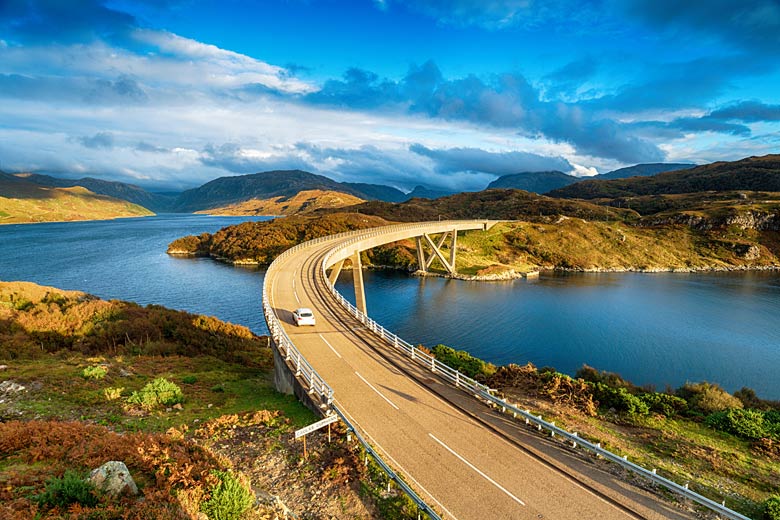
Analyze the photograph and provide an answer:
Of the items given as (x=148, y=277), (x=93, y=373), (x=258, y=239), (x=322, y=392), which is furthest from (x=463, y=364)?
(x=258, y=239)

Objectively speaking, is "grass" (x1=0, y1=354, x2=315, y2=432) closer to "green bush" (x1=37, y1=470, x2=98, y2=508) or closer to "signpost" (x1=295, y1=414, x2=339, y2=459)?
"signpost" (x1=295, y1=414, x2=339, y2=459)

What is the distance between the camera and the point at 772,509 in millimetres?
12617

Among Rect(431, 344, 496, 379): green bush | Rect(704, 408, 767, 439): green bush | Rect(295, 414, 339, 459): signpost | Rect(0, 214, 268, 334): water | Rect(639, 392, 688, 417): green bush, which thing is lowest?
Rect(0, 214, 268, 334): water

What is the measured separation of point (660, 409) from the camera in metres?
23.0

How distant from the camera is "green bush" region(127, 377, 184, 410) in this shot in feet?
65.8

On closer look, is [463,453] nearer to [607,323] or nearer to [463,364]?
[463,364]

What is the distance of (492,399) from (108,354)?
3120 centimetres

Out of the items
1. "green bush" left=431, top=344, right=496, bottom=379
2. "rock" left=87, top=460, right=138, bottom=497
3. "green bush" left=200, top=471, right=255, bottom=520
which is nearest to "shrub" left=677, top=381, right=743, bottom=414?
"green bush" left=431, top=344, right=496, bottom=379

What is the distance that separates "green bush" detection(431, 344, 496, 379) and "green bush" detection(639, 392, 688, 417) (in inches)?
415

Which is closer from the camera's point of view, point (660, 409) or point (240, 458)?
point (240, 458)

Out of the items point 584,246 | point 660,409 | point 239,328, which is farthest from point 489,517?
point 584,246

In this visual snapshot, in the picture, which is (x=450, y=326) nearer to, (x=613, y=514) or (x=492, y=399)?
(x=492, y=399)

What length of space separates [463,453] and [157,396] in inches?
678

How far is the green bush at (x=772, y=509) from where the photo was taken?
12523 mm
